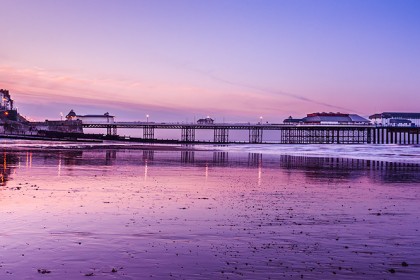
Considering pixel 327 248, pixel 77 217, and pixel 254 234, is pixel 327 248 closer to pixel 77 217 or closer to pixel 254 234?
pixel 254 234

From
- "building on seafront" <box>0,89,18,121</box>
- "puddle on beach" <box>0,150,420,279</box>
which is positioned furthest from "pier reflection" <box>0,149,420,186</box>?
"building on seafront" <box>0,89,18,121</box>

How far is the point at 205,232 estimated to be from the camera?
36.7 feet

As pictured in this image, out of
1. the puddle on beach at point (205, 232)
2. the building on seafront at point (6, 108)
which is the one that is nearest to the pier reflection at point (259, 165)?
the puddle on beach at point (205, 232)

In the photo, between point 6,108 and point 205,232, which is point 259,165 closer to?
point 205,232

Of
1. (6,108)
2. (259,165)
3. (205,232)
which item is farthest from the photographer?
(6,108)

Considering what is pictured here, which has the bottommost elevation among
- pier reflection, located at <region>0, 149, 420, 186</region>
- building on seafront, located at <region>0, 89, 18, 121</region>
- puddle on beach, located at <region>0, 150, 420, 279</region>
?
puddle on beach, located at <region>0, 150, 420, 279</region>

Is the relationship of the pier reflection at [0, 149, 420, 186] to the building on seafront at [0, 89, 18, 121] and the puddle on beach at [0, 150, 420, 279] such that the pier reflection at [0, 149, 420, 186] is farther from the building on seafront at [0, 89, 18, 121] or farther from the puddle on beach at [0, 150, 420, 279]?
the building on seafront at [0, 89, 18, 121]

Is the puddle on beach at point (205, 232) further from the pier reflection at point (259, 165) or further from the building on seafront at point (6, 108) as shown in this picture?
the building on seafront at point (6, 108)

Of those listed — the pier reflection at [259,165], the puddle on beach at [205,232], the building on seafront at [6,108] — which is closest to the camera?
the puddle on beach at [205,232]

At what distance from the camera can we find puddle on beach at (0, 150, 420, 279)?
27.0 ft

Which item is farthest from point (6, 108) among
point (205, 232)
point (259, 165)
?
point (205, 232)

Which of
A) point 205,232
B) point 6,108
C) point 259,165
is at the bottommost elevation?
point 205,232

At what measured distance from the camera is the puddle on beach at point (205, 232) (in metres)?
8.23

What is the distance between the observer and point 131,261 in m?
8.59
